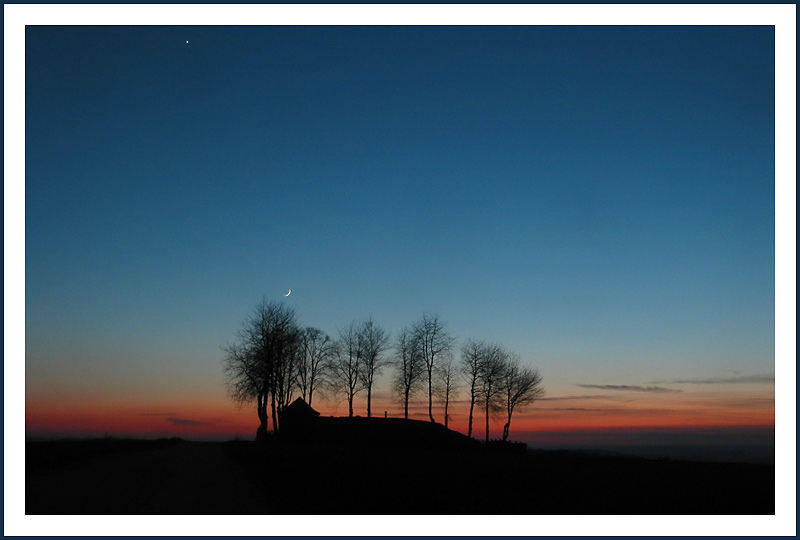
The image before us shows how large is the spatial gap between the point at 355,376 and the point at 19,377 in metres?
51.9

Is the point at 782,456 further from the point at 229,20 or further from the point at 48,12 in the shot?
the point at 48,12

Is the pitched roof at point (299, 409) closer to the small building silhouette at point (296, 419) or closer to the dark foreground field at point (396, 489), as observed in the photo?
the small building silhouette at point (296, 419)

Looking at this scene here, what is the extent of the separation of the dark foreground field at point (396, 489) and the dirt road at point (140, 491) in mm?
26

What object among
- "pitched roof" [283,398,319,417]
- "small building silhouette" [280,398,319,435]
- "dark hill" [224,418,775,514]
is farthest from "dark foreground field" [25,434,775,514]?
"pitched roof" [283,398,319,417]

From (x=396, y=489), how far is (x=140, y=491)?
6.79 meters

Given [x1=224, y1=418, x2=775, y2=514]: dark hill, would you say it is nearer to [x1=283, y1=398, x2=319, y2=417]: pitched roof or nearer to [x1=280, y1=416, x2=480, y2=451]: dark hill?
[x1=280, y1=416, x2=480, y2=451]: dark hill

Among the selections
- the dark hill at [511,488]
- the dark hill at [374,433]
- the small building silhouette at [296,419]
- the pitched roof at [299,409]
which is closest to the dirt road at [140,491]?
the dark hill at [511,488]

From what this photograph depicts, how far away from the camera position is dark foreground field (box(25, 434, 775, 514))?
1331 cm

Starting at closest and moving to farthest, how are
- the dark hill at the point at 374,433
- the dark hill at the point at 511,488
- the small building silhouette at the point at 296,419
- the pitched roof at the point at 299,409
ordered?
1. the dark hill at the point at 511,488
2. the dark hill at the point at 374,433
3. the small building silhouette at the point at 296,419
4. the pitched roof at the point at 299,409

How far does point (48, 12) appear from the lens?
44.3 ft

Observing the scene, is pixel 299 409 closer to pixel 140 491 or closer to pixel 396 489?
pixel 140 491

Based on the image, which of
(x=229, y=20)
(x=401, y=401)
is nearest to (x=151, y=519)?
(x=229, y=20)

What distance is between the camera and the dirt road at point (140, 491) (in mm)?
13359

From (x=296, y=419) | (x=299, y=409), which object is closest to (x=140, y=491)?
(x=296, y=419)
